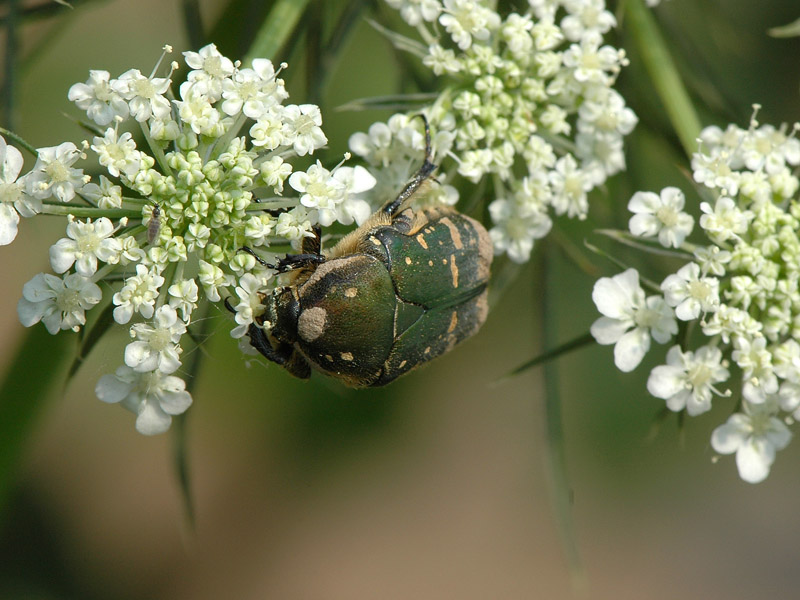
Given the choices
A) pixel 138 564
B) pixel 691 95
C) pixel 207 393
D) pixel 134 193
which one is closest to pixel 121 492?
pixel 138 564

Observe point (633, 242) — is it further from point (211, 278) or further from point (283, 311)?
point (211, 278)

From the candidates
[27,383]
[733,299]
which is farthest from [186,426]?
[733,299]

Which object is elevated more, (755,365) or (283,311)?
(283,311)

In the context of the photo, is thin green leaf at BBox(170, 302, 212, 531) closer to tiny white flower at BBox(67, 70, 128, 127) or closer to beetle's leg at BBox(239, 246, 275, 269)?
beetle's leg at BBox(239, 246, 275, 269)

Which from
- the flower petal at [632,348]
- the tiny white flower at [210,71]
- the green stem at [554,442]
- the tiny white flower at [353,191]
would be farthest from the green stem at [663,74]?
the tiny white flower at [210,71]

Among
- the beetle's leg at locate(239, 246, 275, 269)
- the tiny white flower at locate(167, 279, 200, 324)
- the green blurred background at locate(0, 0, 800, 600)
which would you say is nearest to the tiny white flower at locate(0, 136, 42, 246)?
the tiny white flower at locate(167, 279, 200, 324)

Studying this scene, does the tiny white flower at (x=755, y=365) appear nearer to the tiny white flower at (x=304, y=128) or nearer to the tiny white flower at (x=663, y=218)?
the tiny white flower at (x=663, y=218)
